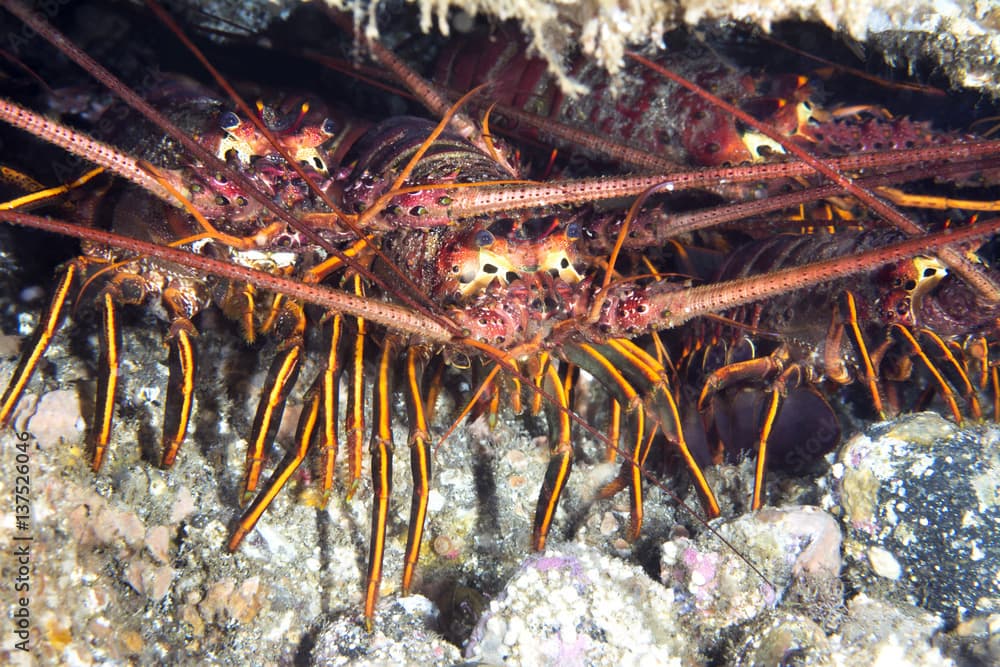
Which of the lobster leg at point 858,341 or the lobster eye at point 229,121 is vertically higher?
the lobster eye at point 229,121

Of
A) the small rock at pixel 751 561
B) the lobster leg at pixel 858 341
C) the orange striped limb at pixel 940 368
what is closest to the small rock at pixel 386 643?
the small rock at pixel 751 561

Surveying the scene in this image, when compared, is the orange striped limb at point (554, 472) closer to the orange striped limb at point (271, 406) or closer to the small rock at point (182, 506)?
the orange striped limb at point (271, 406)

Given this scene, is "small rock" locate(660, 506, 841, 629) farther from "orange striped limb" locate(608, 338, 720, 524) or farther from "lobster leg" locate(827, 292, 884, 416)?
"lobster leg" locate(827, 292, 884, 416)

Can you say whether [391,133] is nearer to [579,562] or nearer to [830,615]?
[579,562]

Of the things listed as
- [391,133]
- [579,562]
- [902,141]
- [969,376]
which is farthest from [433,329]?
[902,141]

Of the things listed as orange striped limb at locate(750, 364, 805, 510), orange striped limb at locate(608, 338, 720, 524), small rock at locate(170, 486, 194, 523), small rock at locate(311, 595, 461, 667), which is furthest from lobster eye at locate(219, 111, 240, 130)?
orange striped limb at locate(750, 364, 805, 510)

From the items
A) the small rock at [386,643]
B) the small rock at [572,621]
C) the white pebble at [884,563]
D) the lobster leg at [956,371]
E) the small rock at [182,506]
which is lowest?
the small rock at [386,643]

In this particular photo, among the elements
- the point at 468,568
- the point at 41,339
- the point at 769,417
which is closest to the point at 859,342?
the point at 769,417

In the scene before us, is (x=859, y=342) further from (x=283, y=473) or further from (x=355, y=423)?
(x=283, y=473)

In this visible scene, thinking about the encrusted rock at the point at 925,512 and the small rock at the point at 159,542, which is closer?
the encrusted rock at the point at 925,512
